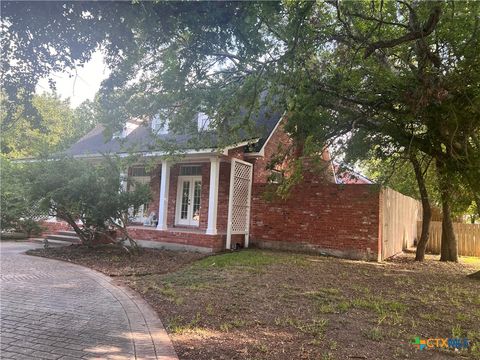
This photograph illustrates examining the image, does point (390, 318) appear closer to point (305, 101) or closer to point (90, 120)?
point (305, 101)

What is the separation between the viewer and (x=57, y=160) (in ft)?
35.6

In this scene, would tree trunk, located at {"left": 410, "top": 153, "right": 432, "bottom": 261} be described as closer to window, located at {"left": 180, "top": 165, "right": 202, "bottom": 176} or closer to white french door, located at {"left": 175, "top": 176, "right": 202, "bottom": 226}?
window, located at {"left": 180, "top": 165, "right": 202, "bottom": 176}

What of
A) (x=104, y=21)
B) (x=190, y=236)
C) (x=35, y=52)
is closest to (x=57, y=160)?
(x=190, y=236)

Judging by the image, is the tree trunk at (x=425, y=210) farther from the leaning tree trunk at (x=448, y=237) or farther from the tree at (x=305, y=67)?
the tree at (x=305, y=67)

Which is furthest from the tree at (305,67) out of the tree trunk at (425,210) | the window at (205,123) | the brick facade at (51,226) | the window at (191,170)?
the brick facade at (51,226)

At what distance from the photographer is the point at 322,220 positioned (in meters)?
12.6

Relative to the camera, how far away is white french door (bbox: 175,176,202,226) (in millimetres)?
14188

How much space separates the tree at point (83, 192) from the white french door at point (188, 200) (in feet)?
11.0

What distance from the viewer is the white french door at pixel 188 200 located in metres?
14.2

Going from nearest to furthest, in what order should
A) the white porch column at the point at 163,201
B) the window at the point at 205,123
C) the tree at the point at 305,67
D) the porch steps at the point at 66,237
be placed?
1. the tree at the point at 305,67
2. the window at the point at 205,123
3. the white porch column at the point at 163,201
4. the porch steps at the point at 66,237

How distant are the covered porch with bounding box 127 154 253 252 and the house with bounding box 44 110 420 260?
0.03 metres

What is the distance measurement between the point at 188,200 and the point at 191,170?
3.85 ft

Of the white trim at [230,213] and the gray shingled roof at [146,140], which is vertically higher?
the gray shingled roof at [146,140]

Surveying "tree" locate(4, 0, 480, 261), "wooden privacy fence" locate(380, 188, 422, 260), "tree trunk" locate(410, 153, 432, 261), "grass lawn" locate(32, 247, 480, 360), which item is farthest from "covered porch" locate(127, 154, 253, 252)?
"tree trunk" locate(410, 153, 432, 261)
